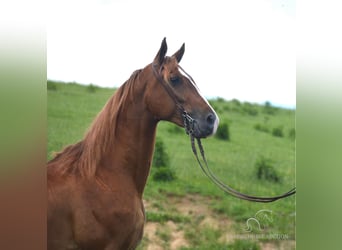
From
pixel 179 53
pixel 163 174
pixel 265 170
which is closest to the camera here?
pixel 179 53

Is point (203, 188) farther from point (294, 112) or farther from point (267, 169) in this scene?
point (294, 112)

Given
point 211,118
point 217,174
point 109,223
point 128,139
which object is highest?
point 211,118

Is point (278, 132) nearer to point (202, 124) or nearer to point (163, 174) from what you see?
point (202, 124)

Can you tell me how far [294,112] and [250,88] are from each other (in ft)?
1.02

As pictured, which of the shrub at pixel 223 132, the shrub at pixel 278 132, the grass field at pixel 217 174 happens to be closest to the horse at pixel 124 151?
the grass field at pixel 217 174

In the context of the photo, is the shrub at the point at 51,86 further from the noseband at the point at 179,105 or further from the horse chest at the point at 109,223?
the horse chest at the point at 109,223

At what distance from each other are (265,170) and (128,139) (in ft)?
2.94

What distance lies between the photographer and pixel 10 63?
271cm

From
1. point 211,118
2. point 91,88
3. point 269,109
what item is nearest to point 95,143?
point 91,88

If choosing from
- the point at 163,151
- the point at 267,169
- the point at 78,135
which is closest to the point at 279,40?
the point at 267,169

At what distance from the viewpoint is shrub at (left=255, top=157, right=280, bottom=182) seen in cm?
295

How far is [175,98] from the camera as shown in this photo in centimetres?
258

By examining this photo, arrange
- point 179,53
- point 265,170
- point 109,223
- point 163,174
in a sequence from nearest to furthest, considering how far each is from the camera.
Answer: point 109,223 < point 179,53 < point 163,174 < point 265,170

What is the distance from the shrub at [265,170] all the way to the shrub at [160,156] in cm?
56
